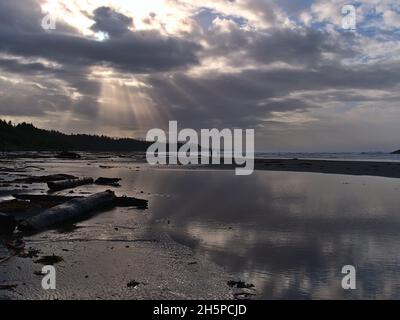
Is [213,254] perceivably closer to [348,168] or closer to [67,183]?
[67,183]

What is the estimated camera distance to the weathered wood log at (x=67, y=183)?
25.0 metres

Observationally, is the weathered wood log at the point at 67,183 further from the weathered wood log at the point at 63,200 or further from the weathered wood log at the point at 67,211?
the weathered wood log at the point at 67,211

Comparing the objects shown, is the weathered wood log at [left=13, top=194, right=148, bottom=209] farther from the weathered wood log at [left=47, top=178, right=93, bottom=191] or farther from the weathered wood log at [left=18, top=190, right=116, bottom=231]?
the weathered wood log at [left=47, top=178, right=93, bottom=191]

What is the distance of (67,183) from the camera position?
86.3 ft

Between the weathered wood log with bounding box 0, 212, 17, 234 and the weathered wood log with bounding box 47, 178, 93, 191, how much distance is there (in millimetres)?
12931

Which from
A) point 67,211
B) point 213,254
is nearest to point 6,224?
point 67,211

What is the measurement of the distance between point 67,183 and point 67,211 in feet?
38.7

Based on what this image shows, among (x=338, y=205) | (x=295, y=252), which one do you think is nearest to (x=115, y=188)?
(x=338, y=205)

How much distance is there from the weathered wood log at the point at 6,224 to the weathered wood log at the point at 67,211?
0.45 m

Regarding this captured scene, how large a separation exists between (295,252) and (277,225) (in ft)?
11.8

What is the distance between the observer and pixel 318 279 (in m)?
8.28

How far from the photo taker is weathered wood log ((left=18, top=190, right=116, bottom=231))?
13033 mm

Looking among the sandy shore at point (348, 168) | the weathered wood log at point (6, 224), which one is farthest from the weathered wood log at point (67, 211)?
the sandy shore at point (348, 168)
